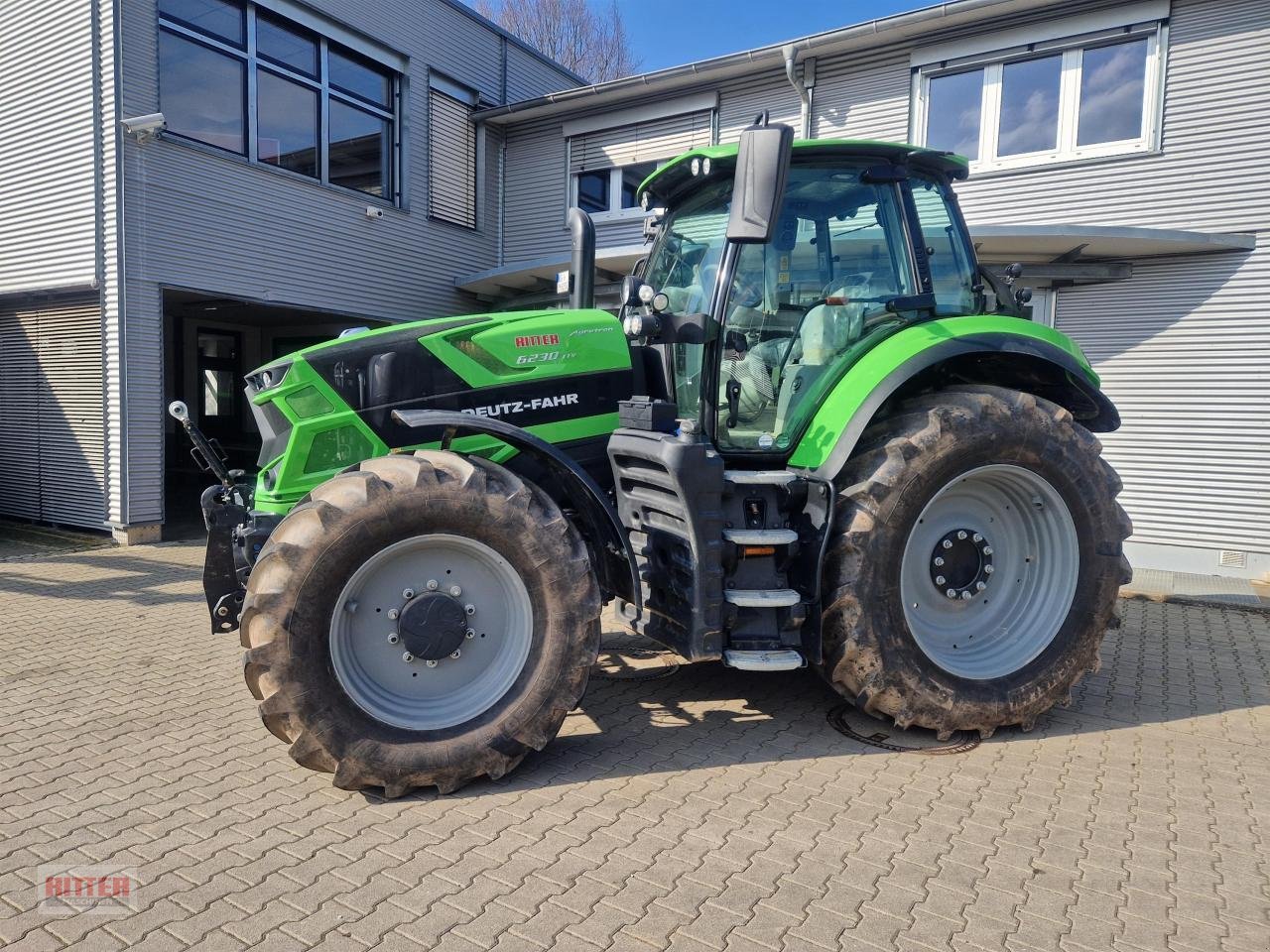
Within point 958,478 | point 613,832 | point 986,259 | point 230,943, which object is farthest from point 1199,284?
point 230,943

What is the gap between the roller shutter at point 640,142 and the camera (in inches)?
464

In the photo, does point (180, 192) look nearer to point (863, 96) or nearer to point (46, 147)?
point (46, 147)

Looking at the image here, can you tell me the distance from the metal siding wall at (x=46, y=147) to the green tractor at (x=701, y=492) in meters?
6.46

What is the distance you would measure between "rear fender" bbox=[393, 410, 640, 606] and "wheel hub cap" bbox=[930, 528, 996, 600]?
1525mm

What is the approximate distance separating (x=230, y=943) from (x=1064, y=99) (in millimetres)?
10095

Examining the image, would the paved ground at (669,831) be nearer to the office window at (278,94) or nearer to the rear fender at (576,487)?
the rear fender at (576,487)

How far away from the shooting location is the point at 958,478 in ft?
13.5

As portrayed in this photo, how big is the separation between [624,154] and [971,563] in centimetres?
967

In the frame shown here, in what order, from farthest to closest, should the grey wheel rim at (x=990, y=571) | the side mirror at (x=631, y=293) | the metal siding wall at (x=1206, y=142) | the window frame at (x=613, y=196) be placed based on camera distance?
the window frame at (x=613, y=196), the metal siding wall at (x=1206, y=142), the grey wheel rim at (x=990, y=571), the side mirror at (x=631, y=293)

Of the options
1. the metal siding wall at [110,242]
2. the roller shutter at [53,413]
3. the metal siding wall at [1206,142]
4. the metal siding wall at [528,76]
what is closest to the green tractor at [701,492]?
the metal siding wall at [1206,142]

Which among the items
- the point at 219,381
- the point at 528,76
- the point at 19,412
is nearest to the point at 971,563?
the point at 19,412

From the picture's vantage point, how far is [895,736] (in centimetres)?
421

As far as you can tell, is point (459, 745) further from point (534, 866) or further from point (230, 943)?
point (230, 943)

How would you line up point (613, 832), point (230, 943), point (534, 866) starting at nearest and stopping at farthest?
1. point (230, 943)
2. point (534, 866)
3. point (613, 832)
